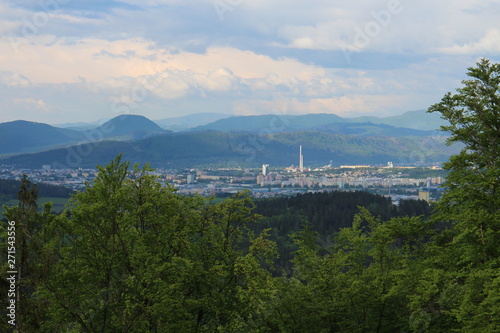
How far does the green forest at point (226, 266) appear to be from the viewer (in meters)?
19.6

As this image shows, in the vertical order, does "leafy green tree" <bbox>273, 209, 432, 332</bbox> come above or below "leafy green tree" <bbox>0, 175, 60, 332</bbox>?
below

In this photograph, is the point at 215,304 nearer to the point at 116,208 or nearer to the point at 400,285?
the point at 116,208

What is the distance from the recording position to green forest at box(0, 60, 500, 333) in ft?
64.2

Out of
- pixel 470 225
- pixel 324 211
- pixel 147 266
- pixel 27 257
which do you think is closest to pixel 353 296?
pixel 470 225

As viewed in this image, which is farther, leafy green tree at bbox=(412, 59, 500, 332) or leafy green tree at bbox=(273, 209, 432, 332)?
leafy green tree at bbox=(273, 209, 432, 332)

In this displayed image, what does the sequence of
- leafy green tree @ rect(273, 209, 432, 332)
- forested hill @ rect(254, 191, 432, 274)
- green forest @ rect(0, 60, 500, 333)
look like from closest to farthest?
green forest @ rect(0, 60, 500, 333) → leafy green tree @ rect(273, 209, 432, 332) → forested hill @ rect(254, 191, 432, 274)

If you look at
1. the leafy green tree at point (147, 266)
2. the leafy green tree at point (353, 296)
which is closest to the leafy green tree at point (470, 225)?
the leafy green tree at point (353, 296)

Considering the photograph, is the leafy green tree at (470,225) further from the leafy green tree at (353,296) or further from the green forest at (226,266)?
the leafy green tree at (353,296)

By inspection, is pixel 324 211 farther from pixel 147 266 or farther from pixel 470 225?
pixel 147 266

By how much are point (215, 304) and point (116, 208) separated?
6.31 metres

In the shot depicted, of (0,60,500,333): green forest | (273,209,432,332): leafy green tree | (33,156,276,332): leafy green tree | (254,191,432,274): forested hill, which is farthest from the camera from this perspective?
(254,191,432,274): forested hill

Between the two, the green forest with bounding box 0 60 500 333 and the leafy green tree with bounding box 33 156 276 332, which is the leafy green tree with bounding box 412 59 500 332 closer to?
the green forest with bounding box 0 60 500 333

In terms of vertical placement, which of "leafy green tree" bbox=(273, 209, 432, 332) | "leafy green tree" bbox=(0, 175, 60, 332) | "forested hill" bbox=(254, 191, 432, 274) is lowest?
"forested hill" bbox=(254, 191, 432, 274)

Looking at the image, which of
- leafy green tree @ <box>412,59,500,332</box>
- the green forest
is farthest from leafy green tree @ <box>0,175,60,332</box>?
leafy green tree @ <box>412,59,500,332</box>
